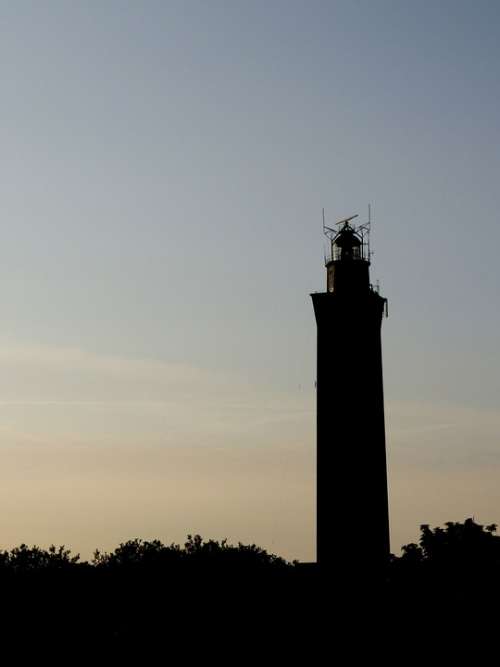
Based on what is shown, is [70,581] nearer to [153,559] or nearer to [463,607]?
[153,559]

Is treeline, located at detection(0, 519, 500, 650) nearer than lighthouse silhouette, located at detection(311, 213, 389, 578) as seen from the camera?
Yes

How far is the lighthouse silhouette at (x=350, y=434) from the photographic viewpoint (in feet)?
207

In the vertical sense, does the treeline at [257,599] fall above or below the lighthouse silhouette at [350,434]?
below

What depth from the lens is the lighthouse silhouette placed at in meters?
63.0

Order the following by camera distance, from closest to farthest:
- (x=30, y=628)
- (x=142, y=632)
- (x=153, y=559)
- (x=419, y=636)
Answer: (x=419, y=636)
(x=142, y=632)
(x=30, y=628)
(x=153, y=559)

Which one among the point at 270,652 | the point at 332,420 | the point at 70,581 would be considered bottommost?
the point at 270,652

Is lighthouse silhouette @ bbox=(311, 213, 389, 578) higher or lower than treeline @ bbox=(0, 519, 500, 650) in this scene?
higher

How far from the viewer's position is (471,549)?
67.4 m

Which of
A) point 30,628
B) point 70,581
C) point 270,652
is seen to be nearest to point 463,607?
point 270,652

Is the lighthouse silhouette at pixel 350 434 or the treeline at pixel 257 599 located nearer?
the treeline at pixel 257 599

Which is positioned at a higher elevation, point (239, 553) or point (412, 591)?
point (239, 553)

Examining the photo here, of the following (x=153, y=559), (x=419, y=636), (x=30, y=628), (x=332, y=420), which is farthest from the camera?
(x=153, y=559)

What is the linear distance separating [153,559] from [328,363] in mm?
28061

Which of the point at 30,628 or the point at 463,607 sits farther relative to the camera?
the point at 30,628
